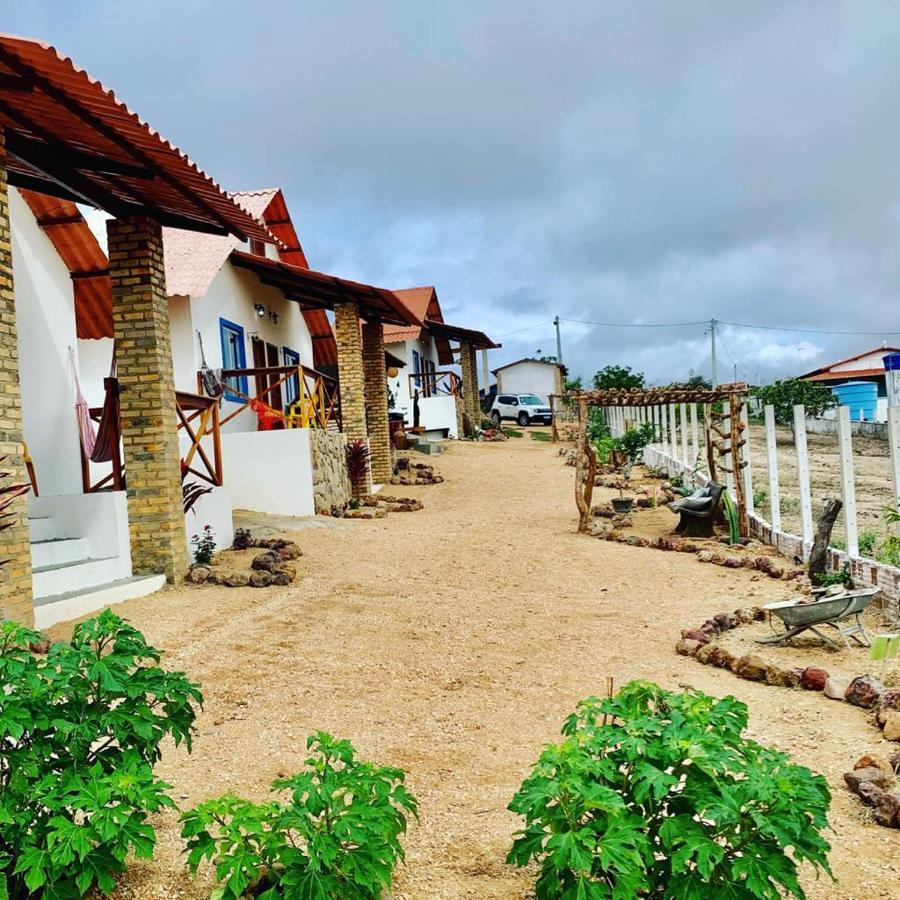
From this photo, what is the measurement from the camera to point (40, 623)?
6.51 meters

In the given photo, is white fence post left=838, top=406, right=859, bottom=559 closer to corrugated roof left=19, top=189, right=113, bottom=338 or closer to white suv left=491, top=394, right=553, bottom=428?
corrugated roof left=19, top=189, right=113, bottom=338

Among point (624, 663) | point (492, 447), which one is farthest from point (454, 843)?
point (492, 447)

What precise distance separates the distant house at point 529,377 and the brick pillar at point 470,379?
1300cm

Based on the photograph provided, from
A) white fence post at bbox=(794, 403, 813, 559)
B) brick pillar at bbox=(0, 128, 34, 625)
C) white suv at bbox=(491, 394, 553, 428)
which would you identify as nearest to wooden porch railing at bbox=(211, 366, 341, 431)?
brick pillar at bbox=(0, 128, 34, 625)

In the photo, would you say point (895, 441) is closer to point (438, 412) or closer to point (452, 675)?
point (452, 675)

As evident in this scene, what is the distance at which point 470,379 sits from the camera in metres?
32.8

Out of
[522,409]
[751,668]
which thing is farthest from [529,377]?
[751,668]

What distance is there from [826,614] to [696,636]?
939 millimetres

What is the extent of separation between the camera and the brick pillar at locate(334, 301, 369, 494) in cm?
1579

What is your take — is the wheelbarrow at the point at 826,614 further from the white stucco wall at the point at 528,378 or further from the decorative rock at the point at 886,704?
the white stucco wall at the point at 528,378

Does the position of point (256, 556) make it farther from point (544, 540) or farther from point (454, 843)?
point (454, 843)

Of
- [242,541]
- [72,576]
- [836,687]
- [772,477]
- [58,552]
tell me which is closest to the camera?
[836,687]

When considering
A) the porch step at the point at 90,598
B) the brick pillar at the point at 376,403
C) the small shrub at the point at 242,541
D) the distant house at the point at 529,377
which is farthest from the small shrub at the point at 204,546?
the distant house at the point at 529,377

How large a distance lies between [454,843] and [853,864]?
149 centimetres
